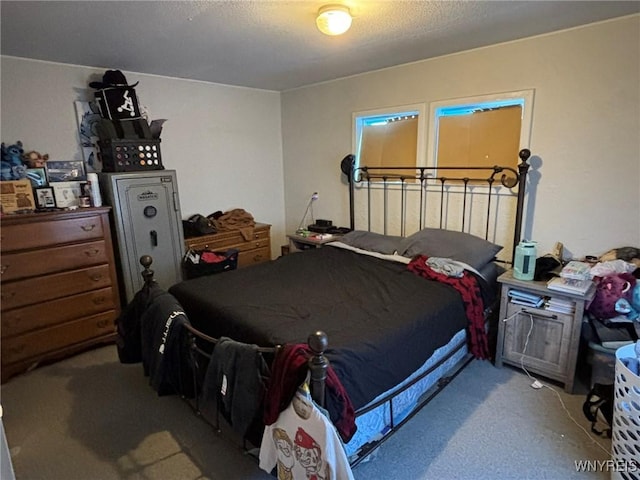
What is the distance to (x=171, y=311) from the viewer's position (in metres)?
1.88

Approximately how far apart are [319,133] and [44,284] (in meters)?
2.86

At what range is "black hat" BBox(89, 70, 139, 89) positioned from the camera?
9.77ft

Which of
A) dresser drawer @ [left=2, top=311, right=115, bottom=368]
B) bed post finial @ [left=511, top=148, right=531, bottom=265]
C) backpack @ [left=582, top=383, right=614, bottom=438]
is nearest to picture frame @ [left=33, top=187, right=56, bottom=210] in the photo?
dresser drawer @ [left=2, top=311, right=115, bottom=368]

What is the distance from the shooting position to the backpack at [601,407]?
1976mm

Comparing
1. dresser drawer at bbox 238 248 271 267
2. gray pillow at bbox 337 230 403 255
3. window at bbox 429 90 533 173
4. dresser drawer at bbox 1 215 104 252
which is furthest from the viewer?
dresser drawer at bbox 238 248 271 267

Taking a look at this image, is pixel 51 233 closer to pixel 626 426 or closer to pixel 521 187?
pixel 521 187

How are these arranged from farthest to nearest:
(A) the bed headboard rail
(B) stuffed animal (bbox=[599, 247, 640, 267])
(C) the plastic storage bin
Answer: (A) the bed headboard rail → (B) stuffed animal (bbox=[599, 247, 640, 267]) → (C) the plastic storage bin

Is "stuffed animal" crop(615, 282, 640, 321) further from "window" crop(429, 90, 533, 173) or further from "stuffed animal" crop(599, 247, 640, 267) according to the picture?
"window" crop(429, 90, 533, 173)

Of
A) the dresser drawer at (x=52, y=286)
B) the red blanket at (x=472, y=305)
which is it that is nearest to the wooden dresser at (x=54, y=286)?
the dresser drawer at (x=52, y=286)

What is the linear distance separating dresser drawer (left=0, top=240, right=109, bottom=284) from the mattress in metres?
0.93

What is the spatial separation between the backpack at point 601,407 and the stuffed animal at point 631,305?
468mm

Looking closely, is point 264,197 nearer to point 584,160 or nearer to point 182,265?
point 182,265

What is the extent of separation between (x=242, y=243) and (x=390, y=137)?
6.00 ft

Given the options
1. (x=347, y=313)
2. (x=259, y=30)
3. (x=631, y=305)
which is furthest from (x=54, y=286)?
(x=631, y=305)
